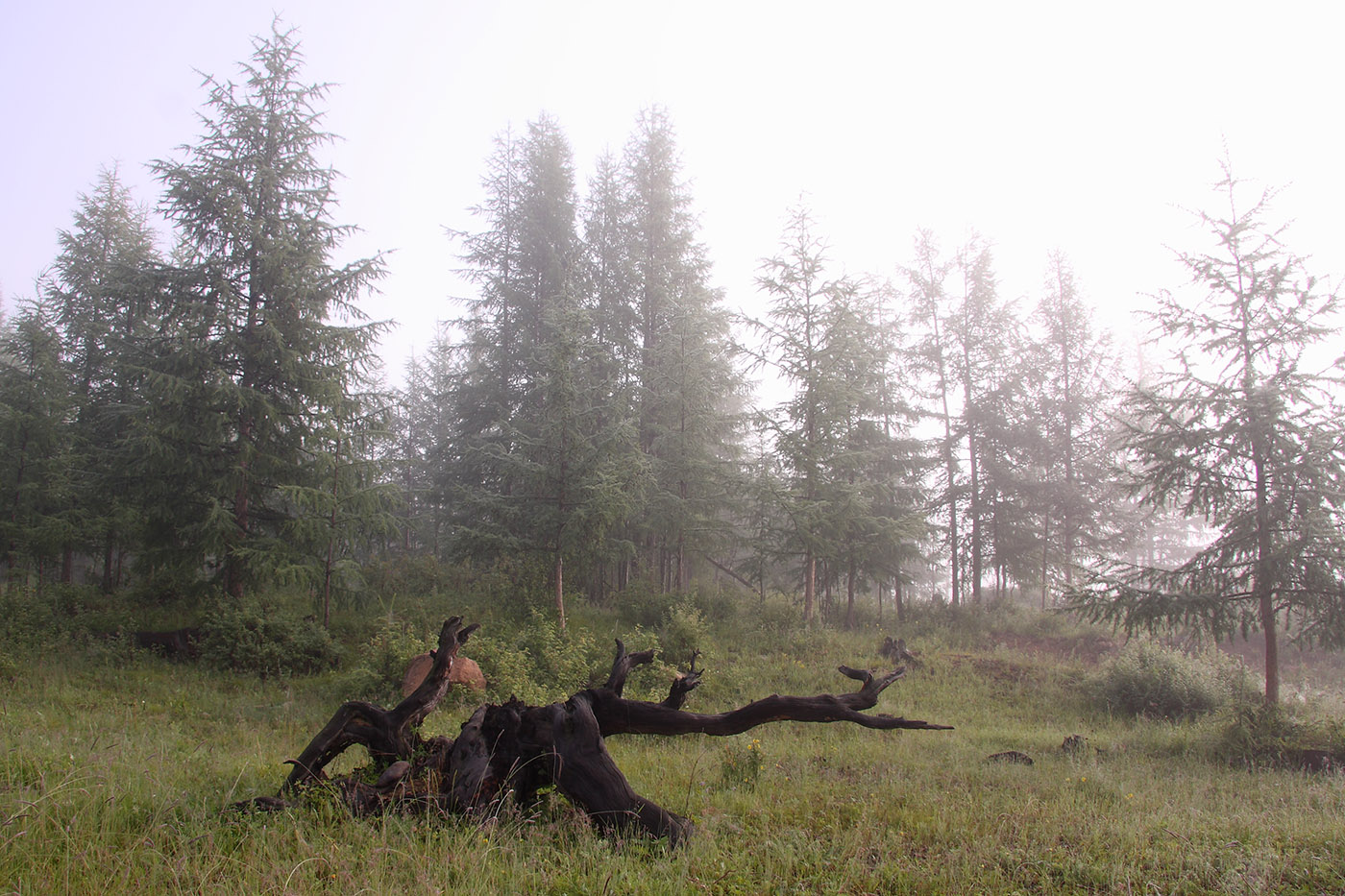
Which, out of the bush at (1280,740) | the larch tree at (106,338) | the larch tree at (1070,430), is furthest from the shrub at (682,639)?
the larch tree at (1070,430)

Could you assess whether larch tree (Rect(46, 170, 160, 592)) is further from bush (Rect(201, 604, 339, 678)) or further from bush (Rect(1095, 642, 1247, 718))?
bush (Rect(1095, 642, 1247, 718))

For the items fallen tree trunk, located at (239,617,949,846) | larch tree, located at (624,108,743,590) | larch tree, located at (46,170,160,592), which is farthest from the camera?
larch tree, located at (624,108,743,590)

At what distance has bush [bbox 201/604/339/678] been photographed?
1229 centimetres

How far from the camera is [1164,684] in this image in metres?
12.7

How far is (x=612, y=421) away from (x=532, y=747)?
39.1 ft

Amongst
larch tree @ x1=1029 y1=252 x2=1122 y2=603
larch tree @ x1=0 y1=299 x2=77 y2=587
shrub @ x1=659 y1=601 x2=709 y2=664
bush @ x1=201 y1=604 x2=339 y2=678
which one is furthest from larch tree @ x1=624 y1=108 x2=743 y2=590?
larch tree @ x1=0 y1=299 x2=77 y2=587

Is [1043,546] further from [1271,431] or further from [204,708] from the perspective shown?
[204,708]

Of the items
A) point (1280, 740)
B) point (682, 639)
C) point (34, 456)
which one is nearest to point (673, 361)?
point (682, 639)

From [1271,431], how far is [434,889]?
45.6 ft

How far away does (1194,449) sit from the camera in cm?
1184

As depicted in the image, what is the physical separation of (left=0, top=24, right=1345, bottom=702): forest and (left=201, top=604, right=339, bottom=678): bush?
0.99 m

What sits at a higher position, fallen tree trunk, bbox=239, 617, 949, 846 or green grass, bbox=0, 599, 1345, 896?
fallen tree trunk, bbox=239, 617, 949, 846

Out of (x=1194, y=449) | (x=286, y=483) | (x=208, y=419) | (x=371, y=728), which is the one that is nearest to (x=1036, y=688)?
(x=1194, y=449)

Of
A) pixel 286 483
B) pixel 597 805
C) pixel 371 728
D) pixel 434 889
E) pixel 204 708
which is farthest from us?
pixel 286 483
